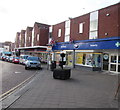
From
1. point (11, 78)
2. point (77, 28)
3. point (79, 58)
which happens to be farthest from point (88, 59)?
point (11, 78)

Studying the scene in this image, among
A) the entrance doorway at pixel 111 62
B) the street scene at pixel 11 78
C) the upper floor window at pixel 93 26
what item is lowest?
the street scene at pixel 11 78

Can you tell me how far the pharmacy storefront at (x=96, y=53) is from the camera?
15.7 metres

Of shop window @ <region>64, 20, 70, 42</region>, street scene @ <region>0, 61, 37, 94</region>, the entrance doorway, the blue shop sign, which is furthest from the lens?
shop window @ <region>64, 20, 70, 42</region>

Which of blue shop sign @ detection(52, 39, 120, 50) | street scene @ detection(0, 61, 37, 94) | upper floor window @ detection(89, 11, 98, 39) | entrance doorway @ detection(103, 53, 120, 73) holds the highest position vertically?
upper floor window @ detection(89, 11, 98, 39)

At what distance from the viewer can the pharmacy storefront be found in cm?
1566

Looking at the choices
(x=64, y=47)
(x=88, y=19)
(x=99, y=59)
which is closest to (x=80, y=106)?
(x=99, y=59)

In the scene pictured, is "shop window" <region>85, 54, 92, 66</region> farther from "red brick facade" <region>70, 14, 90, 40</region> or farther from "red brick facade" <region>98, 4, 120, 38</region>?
"red brick facade" <region>98, 4, 120, 38</region>

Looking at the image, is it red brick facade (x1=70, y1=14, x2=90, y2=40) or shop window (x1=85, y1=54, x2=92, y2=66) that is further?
red brick facade (x1=70, y1=14, x2=90, y2=40)

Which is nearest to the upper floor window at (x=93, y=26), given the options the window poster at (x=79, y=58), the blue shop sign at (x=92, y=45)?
the blue shop sign at (x=92, y=45)

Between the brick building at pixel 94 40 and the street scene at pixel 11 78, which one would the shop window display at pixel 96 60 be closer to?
the brick building at pixel 94 40

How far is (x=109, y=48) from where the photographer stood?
15727mm

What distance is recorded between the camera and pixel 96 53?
699 inches

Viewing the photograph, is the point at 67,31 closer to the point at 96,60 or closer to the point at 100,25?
the point at 100,25

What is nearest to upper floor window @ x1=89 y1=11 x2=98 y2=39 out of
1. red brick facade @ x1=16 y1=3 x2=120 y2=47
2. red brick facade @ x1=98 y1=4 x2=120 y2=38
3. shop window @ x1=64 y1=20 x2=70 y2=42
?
red brick facade @ x1=16 y1=3 x2=120 y2=47
